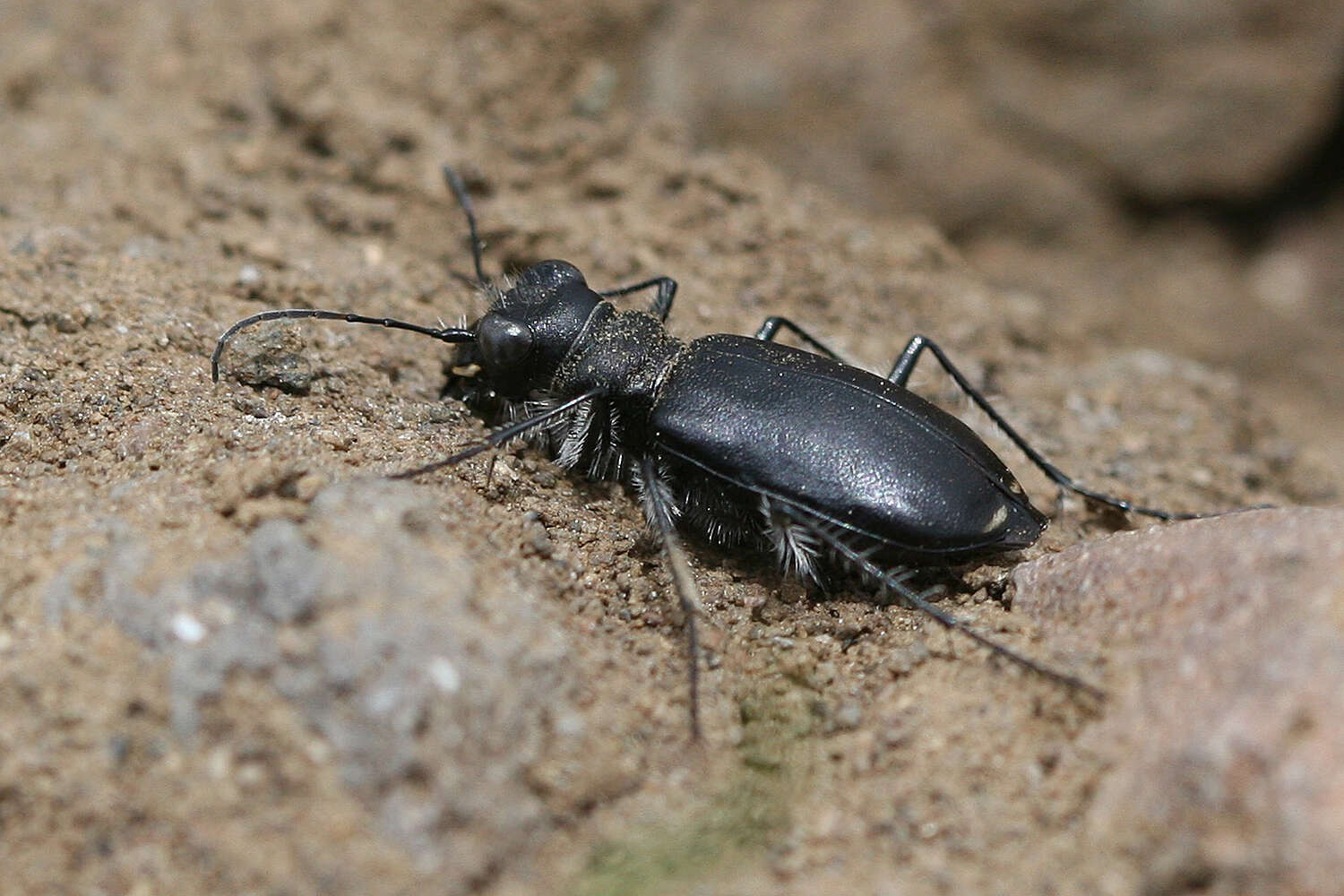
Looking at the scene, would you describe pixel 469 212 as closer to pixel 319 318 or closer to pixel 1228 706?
pixel 319 318

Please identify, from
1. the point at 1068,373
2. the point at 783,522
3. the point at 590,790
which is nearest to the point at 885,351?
the point at 1068,373

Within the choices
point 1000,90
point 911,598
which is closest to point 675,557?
point 911,598

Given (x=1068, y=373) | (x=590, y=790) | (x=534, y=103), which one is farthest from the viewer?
(x=534, y=103)

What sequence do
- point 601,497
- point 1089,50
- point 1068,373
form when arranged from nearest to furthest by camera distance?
point 601,497, point 1068,373, point 1089,50

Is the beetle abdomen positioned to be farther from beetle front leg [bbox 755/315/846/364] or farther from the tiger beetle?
beetle front leg [bbox 755/315/846/364]

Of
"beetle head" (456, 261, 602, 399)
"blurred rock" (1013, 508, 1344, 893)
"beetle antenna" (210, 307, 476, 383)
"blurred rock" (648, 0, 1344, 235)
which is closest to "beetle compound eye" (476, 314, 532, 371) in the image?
"beetle head" (456, 261, 602, 399)

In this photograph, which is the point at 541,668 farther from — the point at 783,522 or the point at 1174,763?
the point at 1174,763
